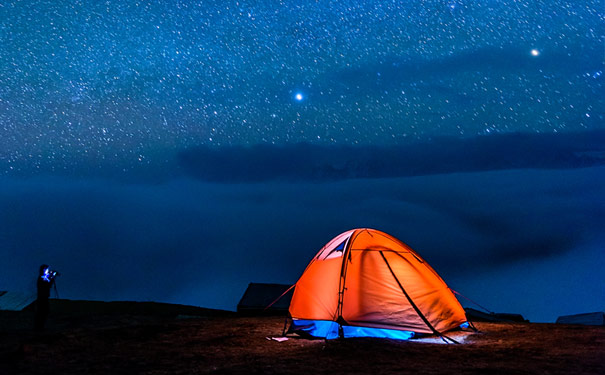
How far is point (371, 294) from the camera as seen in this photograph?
1152 centimetres

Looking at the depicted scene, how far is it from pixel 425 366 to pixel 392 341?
96.3 inches

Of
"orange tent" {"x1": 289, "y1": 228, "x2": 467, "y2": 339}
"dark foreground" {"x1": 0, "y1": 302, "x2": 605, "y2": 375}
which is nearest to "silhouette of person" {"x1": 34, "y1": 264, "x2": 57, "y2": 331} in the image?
"dark foreground" {"x1": 0, "y1": 302, "x2": 605, "y2": 375}

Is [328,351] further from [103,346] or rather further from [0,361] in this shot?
[0,361]

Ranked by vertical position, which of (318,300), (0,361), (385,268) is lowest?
(0,361)

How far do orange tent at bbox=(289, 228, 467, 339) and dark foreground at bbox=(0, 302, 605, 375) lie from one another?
0.62 m

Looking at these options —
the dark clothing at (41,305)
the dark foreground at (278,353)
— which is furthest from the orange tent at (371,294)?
the dark clothing at (41,305)

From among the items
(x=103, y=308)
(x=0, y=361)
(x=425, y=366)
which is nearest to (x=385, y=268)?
(x=425, y=366)

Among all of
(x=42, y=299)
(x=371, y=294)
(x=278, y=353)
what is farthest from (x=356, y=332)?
(x=42, y=299)

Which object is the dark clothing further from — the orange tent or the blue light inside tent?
the blue light inside tent

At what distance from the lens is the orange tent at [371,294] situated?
447 inches

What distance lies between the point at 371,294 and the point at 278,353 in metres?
2.83

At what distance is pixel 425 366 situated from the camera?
835 centimetres

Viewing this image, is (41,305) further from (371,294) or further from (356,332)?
(371,294)

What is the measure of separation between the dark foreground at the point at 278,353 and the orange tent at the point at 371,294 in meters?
0.62
